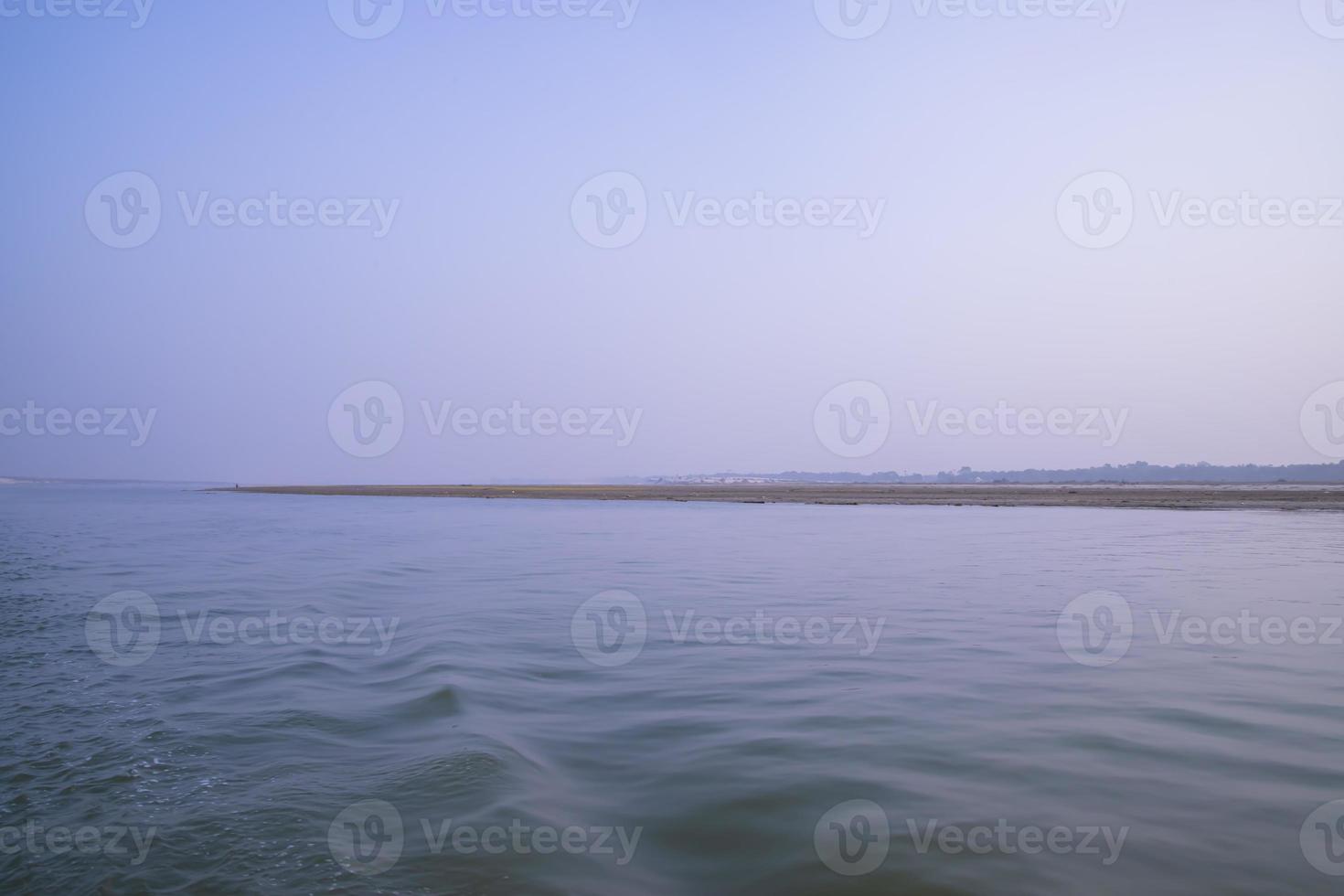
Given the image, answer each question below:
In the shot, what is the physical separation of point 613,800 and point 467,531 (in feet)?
102

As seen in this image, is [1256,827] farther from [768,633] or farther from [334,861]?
[768,633]

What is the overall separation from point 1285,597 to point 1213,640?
480 centimetres

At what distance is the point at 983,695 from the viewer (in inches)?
348

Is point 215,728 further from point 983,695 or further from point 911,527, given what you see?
point 911,527

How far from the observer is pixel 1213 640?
1148cm

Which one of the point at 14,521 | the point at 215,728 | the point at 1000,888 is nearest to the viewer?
the point at 1000,888

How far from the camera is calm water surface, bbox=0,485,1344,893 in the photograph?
201 inches

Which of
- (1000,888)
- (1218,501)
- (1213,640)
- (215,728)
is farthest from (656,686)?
(1218,501)

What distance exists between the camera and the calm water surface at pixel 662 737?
5.09 metres

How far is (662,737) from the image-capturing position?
7.69 metres

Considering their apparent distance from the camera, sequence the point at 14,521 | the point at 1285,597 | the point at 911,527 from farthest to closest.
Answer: the point at 14,521 → the point at 911,527 → the point at 1285,597

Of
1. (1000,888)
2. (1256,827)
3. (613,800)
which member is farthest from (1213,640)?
(613,800)

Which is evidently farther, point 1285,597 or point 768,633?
point 1285,597

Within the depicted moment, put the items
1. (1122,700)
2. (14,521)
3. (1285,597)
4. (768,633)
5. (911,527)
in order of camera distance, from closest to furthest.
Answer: (1122,700) < (768,633) < (1285,597) < (911,527) < (14,521)
